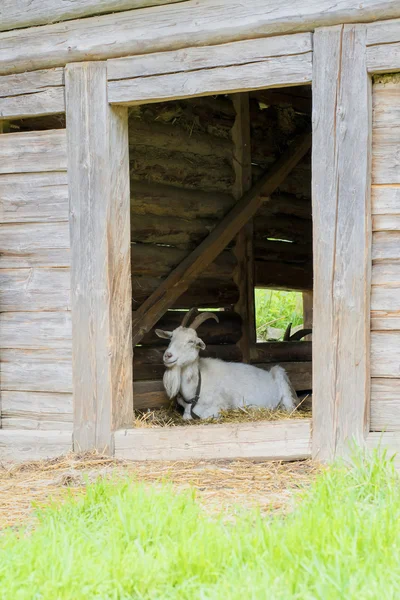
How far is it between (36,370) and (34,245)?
1008 mm

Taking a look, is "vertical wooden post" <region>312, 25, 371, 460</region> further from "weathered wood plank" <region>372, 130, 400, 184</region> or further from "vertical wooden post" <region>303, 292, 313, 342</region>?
"vertical wooden post" <region>303, 292, 313, 342</region>

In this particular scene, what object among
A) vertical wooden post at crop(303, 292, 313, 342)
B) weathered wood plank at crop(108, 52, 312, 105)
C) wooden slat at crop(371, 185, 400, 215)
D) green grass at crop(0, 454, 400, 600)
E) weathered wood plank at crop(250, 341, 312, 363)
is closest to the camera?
green grass at crop(0, 454, 400, 600)

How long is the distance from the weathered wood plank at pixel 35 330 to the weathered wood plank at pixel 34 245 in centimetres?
41

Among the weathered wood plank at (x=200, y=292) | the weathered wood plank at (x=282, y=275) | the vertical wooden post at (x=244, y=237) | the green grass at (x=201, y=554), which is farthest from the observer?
the weathered wood plank at (x=282, y=275)

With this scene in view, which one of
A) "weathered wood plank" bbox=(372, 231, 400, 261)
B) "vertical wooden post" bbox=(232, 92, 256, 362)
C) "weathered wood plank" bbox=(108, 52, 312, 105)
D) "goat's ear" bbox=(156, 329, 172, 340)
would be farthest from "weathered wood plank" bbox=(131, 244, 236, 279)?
"weathered wood plank" bbox=(372, 231, 400, 261)

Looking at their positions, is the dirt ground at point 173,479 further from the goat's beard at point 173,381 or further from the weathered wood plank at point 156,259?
the weathered wood plank at point 156,259

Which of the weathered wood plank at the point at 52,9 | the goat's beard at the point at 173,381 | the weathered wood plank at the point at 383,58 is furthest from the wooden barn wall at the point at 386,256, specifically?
the goat's beard at the point at 173,381

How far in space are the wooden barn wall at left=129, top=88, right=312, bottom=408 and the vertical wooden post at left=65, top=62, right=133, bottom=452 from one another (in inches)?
78.0

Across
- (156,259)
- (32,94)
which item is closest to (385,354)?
(32,94)

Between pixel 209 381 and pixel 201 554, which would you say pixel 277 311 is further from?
pixel 201 554

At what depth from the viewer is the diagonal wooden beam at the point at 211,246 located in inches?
346

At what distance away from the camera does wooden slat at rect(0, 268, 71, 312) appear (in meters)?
6.89

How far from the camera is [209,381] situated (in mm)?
8727

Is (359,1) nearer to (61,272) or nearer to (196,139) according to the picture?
(61,272)
